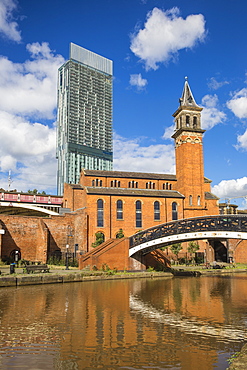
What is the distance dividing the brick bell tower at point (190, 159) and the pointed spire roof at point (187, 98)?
21.6 inches

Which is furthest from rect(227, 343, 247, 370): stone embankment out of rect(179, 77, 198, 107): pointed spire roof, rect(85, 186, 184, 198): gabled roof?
rect(179, 77, 198, 107): pointed spire roof

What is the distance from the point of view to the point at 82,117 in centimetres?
15625

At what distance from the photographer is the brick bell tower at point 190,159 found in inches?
2074

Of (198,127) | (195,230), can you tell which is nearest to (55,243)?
(195,230)

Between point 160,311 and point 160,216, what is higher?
point 160,216

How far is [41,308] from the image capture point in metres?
16.5

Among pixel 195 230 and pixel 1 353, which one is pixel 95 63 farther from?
pixel 1 353

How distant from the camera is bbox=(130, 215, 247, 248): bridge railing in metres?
26.2

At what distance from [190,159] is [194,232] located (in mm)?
25160

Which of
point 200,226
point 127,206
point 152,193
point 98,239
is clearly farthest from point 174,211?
point 200,226

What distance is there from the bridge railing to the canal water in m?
6.06

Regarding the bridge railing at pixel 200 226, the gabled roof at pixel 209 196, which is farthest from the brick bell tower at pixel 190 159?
the bridge railing at pixel 200 226

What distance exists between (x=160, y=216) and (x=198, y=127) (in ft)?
52.1

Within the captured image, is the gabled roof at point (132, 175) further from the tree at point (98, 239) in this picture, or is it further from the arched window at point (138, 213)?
the tree at point (98, 239)
